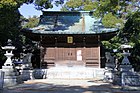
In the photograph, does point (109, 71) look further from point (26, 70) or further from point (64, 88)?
point (64, 88)

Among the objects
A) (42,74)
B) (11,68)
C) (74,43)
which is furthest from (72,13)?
(11,68)

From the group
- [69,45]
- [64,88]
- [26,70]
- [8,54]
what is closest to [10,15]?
[8,54]

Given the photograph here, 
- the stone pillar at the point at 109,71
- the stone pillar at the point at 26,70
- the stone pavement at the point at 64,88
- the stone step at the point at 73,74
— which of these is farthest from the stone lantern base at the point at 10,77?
the stone pillar at the point at 109,71

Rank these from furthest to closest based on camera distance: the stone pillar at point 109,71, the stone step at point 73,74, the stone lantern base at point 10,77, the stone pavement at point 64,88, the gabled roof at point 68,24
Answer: the gabled roof at point 68,24, the stone step at point 73,74, the stone pillar at point 109,71, the stone lantern base at point 10,77, the stone pavement at point 64,88

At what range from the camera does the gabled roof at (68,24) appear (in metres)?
25.8

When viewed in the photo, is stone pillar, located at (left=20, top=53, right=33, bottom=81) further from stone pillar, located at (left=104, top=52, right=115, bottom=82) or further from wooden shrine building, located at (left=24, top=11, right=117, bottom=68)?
stone pillar, located at (left=104, top=52, right=115, bottom=82)

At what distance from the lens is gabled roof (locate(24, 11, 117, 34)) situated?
25.8 metres

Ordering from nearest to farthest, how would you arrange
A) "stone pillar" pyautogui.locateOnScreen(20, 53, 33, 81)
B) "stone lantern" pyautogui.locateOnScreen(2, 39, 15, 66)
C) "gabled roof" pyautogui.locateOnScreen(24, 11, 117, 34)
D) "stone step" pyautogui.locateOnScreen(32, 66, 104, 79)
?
"stone lantern" pyautogui.locateOnScreen(2, 39, 15, 66), "stone pillar" pyautogui.locateOnScreen(20, 53, 33, 81), "stone step" pyautogui.locateOnScreen(32, 66, 104, 79), "gabled roof" pyautogui.locateOnScreen(24, 11, 117, 34)

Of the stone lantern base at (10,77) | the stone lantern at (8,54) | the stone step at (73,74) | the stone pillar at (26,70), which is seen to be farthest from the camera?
the stone step at (73,74)

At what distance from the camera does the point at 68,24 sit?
28219 mm

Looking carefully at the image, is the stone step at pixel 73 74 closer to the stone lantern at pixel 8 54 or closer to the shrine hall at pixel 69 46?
the shrine hall at pixel 69 46

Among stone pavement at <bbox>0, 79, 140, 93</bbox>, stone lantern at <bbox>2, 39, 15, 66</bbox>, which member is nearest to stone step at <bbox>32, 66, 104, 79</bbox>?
stone lantern at <bbox>2, 39, 15, 66</bbox>

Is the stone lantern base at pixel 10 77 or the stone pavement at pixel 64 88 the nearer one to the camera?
the stone pavement at pixel 64 88

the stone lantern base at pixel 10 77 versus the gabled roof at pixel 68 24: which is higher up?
the gabled roof at pixel 68 24
